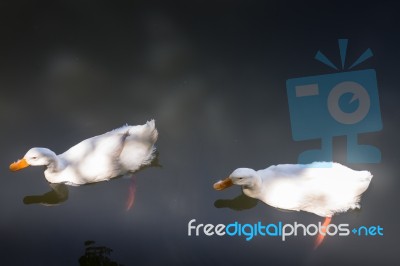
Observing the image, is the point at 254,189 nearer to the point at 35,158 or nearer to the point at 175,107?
the point at 175,107

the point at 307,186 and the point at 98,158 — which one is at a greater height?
the point at 98,158

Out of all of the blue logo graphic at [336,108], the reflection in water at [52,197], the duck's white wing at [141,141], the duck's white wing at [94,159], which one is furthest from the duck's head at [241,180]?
the reflection in water at [52,197]

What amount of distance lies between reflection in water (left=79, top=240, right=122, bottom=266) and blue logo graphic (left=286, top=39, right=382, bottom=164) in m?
1.01

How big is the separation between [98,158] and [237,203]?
69 cm

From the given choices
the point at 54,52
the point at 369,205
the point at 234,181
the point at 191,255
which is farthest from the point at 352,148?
the point at 54,52

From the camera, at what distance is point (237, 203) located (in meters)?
2.44

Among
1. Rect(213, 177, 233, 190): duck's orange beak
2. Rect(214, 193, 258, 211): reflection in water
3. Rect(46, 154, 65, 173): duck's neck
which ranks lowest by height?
Rect(214, 193, 258, 211): reflection in water

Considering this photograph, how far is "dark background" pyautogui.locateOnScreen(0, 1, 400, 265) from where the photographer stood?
7.97ft

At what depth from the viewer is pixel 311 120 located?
2.47 m

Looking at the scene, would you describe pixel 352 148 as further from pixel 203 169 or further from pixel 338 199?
pixel 203 169

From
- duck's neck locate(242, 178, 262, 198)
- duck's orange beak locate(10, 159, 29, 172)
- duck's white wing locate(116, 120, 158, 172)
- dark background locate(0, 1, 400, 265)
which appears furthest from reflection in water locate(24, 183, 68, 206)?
duck's neck locate(242, 178, 262, 198)

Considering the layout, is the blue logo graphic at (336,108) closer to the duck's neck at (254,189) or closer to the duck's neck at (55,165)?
the duck's neck at (254,189)

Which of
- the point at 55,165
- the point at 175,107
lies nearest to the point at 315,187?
the point at 175,107

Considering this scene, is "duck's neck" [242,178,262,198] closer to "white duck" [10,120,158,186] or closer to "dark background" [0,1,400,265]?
"dark background" [0,1,400,265]
